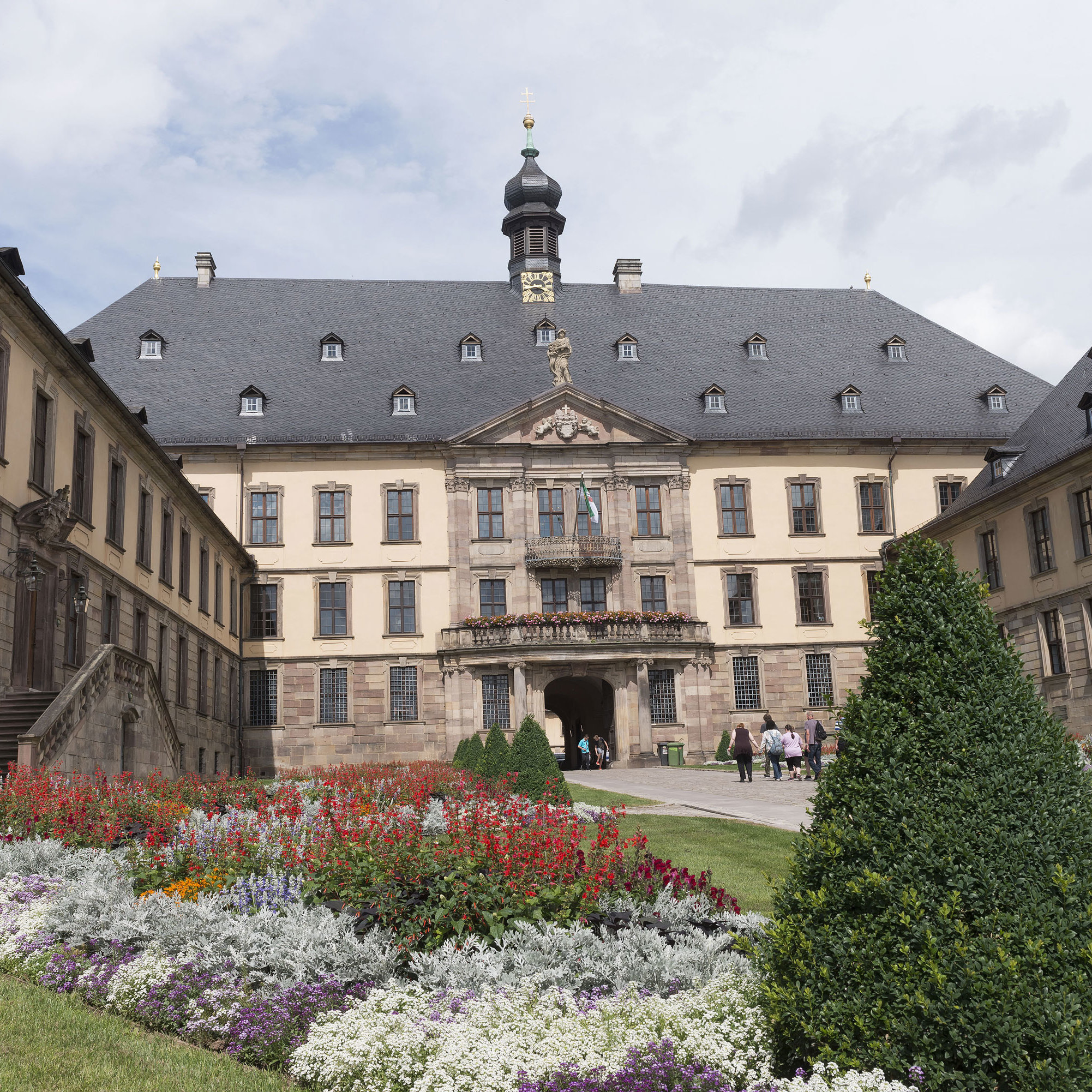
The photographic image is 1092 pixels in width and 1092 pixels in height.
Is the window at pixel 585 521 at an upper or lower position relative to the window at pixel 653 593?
upper

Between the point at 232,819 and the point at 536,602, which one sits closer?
the point at 232,819

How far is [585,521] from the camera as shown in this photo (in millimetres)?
48938

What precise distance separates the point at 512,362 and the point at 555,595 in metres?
11.6

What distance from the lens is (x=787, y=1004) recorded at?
557 centimetres

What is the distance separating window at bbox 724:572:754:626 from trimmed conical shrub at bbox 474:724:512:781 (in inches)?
923

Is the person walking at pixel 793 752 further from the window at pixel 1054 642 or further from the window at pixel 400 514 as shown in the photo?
the window at pixel 400 514

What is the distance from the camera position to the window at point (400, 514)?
160 feet

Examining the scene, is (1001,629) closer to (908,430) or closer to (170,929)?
(170,929)

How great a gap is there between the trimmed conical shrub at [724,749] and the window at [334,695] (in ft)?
42.4

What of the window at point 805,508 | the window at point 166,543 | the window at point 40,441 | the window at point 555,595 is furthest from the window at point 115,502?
the window at point 805,508

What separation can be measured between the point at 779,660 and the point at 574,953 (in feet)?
139

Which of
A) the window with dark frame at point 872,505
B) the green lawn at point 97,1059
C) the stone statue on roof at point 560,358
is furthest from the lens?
the window with dark frame at point 872,505

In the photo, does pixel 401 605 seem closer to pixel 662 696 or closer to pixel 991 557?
pixel 662 696

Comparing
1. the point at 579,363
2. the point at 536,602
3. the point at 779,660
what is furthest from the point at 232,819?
the point at 579,363
